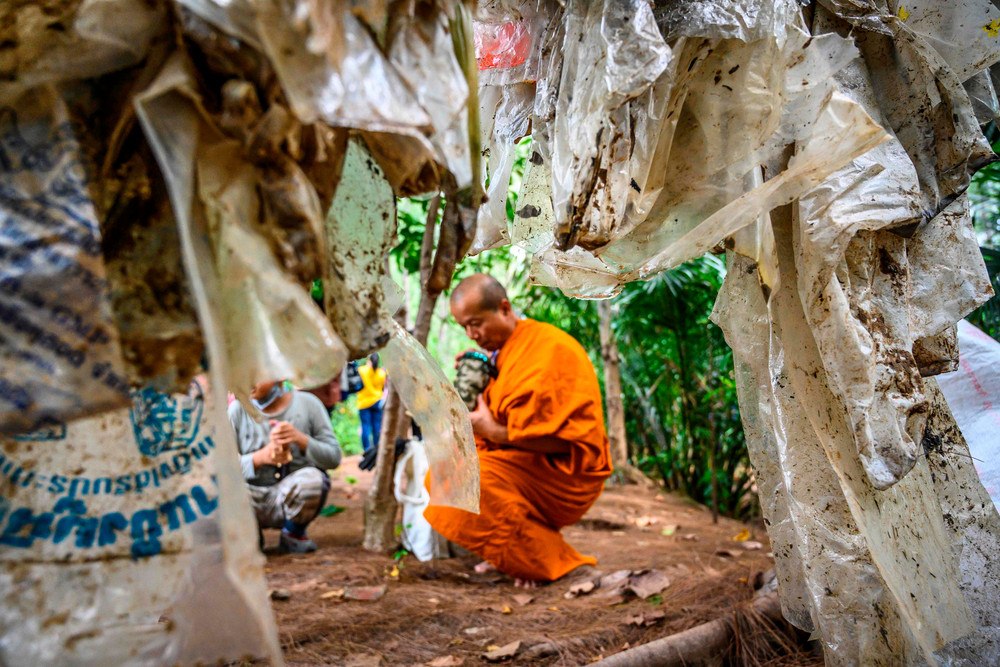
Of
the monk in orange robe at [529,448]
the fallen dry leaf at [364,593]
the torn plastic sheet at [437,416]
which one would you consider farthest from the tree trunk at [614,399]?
the torn plastic sheet at [437,416]

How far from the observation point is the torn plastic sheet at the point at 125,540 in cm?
82

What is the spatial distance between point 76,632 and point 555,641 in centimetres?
151

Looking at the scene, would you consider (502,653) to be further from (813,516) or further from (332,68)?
(332,68)

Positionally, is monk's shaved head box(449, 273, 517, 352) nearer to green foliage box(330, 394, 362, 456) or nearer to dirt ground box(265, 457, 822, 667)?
dirt ground box(265, 457, 822, 667)

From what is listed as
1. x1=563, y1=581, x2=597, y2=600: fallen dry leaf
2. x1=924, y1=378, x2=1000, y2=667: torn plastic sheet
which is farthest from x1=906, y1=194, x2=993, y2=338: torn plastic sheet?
x1=563, y1=581, x2=597, y2=600: fallen dry leaf

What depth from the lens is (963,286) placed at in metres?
1.45

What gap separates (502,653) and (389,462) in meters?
1.52

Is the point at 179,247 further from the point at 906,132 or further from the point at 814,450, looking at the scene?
the point at 906,132

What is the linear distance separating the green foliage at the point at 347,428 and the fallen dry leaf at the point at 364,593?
8122mm

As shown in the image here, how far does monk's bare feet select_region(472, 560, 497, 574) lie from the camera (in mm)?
3137

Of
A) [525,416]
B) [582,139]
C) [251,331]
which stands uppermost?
[582,139]

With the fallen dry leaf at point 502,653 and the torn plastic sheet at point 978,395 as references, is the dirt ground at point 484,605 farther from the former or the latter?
the torn plastic sheet at point 978,395

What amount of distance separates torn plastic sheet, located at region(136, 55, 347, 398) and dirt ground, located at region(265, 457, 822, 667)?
1.45m

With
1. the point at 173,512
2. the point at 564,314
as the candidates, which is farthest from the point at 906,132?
the point at 564,314
